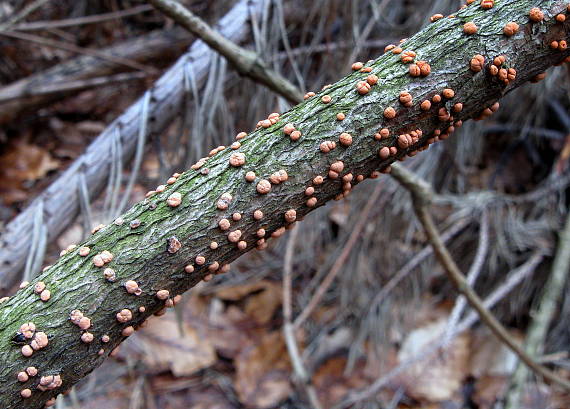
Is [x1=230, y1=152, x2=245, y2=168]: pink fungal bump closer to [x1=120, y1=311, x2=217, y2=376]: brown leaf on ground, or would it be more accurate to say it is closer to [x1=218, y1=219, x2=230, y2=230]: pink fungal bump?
[x1=218, y1=219, x2=230, y2=230]: pink fungal bump

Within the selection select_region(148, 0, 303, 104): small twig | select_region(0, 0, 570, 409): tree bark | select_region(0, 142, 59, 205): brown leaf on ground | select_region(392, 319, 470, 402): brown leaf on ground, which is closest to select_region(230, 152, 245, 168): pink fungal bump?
select_region(0, 0, 570, 409): tree bark

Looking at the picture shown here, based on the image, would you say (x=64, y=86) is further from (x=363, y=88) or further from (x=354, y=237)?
(x=363, y=88)

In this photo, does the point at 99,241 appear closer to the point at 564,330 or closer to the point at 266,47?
the point at 266,47

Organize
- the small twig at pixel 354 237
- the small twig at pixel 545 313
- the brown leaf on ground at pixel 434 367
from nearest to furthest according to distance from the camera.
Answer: the small twig at pixel 545 313, the small twig at pixel 354 237, the brown leaf on ground at pixel 434 367

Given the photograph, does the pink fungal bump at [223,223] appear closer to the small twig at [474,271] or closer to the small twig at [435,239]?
the small twig at [435,239]

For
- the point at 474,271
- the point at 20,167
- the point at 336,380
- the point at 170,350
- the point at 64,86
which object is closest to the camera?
the point at 474,271

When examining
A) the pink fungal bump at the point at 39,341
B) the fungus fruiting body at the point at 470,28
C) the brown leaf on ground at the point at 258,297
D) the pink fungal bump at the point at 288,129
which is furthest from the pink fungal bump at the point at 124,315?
the brown leaf on ground at the point at 258,297

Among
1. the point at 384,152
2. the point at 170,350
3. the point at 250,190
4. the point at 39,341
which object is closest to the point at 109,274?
the point at 39,341

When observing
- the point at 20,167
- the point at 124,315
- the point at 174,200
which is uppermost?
the point at 20,167
